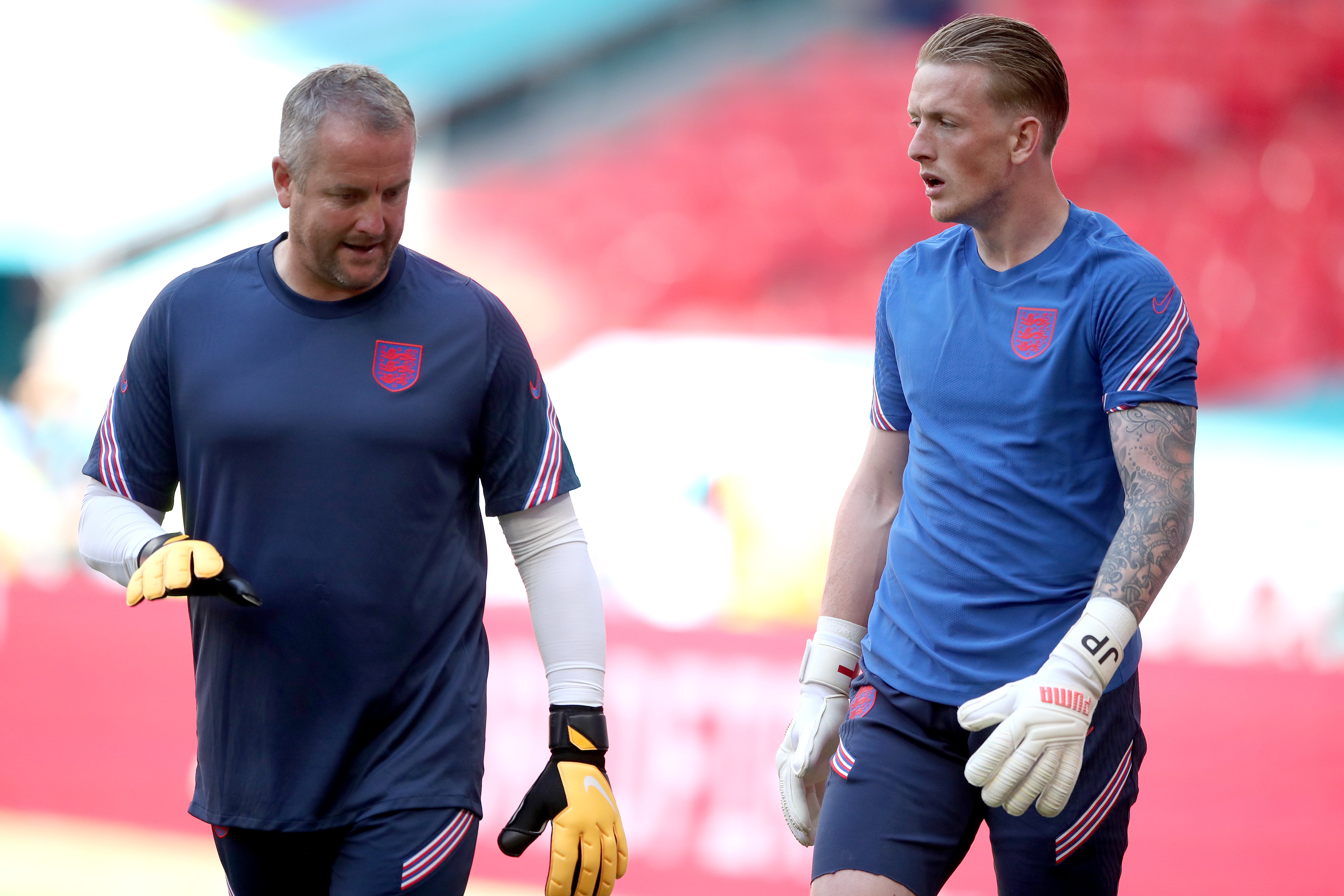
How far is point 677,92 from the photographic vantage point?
32.6 feet

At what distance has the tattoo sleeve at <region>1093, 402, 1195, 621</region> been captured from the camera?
1.99 meters

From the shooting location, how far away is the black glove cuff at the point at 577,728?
2203 millimetres

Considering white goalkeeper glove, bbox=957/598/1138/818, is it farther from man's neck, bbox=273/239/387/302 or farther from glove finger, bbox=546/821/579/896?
man's neck, bbox=273/239/387/302

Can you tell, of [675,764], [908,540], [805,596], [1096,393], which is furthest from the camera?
[805,596]

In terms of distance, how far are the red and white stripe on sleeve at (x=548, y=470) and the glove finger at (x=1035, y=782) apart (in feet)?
2.81

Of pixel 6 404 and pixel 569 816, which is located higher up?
pixel 6 404

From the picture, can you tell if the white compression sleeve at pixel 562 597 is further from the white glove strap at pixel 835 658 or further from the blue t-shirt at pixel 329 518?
the white glove strap at pixel 835 658

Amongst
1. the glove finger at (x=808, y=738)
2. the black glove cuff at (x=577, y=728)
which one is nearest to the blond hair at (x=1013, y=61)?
the glove finger at (x=808, y=738)

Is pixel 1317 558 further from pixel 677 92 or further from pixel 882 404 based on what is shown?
pixel 677 92

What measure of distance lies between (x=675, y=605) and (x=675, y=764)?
1.67 meters

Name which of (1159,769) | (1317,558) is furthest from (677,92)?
(1159,769)

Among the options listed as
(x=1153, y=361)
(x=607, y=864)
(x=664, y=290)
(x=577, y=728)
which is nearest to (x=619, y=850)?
(x=607, y=864)

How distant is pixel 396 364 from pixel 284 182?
0.34 m

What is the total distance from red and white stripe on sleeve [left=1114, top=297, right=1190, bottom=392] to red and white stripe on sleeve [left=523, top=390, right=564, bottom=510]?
890mm
